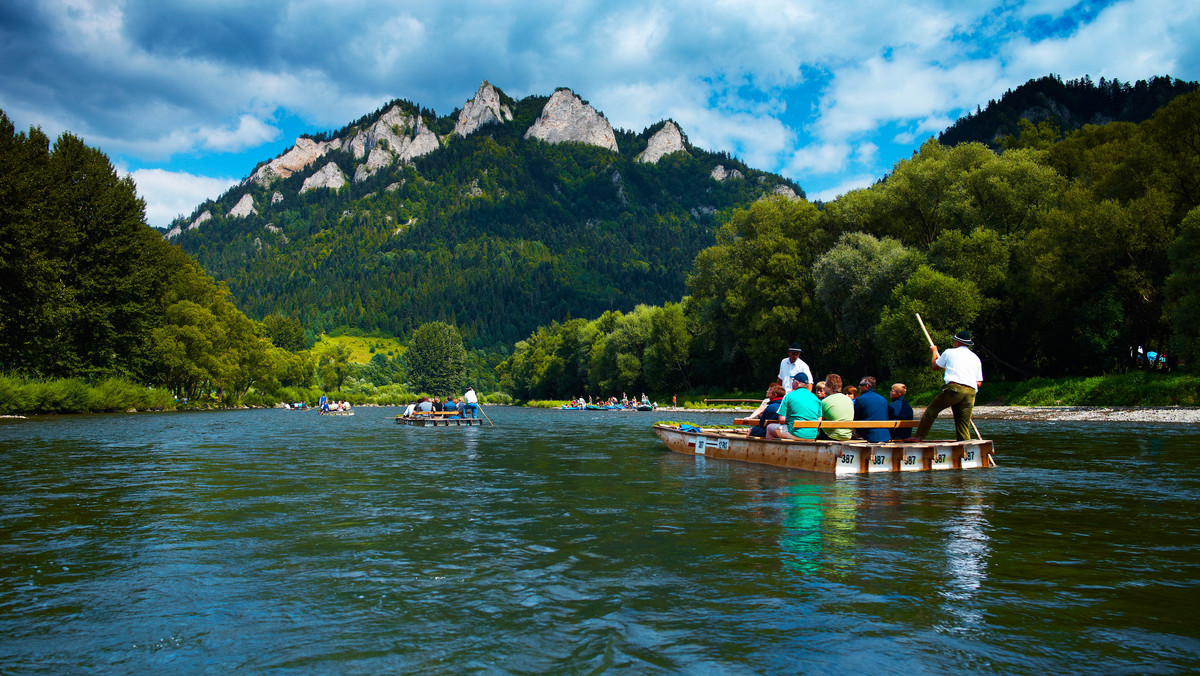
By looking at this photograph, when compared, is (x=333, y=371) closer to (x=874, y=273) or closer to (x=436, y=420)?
(x=436, y=420)

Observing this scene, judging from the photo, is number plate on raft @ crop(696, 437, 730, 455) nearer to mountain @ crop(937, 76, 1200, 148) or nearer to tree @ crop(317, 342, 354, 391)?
tree @ crop(317, 342, 354, 391)

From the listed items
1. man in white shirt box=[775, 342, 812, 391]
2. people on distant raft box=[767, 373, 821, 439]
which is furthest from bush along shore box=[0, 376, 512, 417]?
people on distant raft box=[767, 373, 821, 439]

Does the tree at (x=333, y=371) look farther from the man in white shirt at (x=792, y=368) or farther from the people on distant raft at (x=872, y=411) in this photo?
the people on distant raft at (x=872, y=411)

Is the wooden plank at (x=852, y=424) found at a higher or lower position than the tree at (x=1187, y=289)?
lower

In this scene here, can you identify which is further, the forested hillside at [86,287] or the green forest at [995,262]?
the forested hillside at [86,287]

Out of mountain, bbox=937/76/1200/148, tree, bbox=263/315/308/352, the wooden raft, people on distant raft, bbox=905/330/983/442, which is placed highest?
mountain, bbox=937/76/1200/148

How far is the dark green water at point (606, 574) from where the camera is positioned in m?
5.25

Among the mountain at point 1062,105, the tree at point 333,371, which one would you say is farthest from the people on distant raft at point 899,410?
the mountain at point 1062,105

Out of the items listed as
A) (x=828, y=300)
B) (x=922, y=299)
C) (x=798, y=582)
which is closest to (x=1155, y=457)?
(x=798, y=582)

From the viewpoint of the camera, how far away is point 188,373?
219 ft

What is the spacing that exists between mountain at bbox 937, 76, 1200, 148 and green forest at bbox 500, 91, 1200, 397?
381 feet

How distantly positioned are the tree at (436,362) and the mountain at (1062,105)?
127m

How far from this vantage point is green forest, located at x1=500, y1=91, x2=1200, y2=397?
4009 centimetres

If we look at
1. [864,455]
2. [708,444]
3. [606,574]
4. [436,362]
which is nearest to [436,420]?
[708,444]
